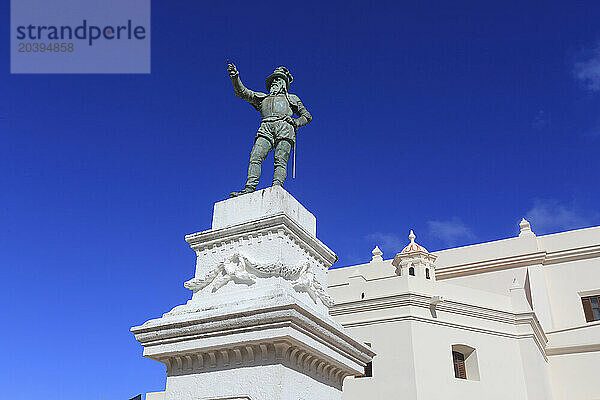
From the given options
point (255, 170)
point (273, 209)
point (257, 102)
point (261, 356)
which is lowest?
point (261, 356)

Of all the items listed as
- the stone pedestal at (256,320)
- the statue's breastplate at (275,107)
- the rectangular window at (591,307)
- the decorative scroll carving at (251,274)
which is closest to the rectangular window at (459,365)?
the rectangular window at (591,307)

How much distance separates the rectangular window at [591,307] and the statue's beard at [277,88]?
2139cm

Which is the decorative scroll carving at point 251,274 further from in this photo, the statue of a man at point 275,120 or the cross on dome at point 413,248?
the cross on dome at point 413,248

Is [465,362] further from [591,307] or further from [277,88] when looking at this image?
[277,88]

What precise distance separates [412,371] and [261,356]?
12.9 meters

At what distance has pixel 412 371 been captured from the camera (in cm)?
1688

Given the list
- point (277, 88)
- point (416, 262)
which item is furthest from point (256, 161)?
point (416, 262)

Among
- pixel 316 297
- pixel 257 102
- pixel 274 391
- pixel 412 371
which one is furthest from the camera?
pixel 412 371

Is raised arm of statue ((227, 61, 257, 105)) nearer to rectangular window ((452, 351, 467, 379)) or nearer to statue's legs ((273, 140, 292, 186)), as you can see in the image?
statue's legs ((273, 140, 292, 186))

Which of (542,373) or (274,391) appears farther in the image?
(542,373)

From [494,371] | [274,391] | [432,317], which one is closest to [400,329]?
[432,317]

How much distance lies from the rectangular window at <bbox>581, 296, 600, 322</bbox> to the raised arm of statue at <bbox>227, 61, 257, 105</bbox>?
2167 centimetres

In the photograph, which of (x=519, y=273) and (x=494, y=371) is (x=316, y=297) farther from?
(x=519, y=273)

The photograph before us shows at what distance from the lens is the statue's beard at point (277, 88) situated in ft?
23.7
